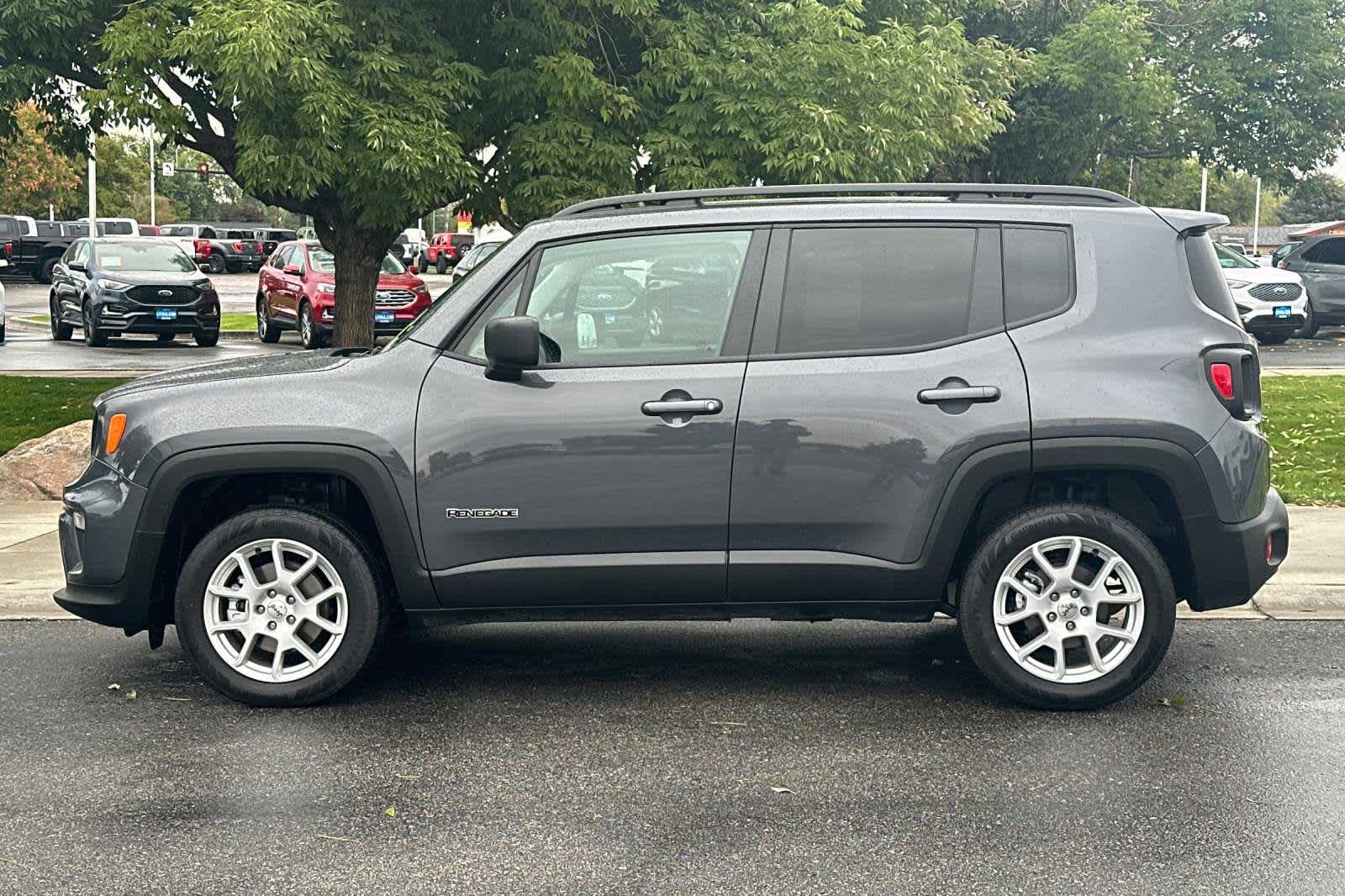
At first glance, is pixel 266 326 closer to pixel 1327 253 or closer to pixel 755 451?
pixel 1327 253

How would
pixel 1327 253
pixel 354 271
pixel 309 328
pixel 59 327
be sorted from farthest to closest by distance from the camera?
pixel 1327 253 < pixel 59 327 < pixel 309 328 < pixel 354 271

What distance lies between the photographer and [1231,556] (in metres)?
5.91

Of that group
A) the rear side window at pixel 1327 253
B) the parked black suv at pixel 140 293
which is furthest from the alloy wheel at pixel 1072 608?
the rear side window at pixel 1327 253

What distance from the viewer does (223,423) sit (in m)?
5.93

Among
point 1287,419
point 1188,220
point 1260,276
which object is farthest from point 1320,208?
point 1188,220

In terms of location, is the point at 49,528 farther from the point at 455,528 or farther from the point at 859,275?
the point at 859,275

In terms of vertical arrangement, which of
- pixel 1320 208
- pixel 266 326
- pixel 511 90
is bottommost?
pixel 266 326

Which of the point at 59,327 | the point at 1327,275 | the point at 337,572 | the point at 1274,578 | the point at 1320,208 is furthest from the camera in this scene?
the point at 1320,208

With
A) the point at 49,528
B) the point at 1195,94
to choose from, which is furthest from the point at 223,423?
the point at 1195,94

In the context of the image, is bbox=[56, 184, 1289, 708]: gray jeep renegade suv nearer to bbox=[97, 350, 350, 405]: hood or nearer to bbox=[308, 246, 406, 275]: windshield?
bbox=[97, 350, 350, 405]: hood

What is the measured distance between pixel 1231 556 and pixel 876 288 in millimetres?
1596

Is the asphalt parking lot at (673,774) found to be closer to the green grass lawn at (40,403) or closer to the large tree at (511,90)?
the green grass lawn at (40,403)

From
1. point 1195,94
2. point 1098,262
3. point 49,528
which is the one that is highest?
point 1195,94

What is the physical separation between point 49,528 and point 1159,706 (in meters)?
6.92
